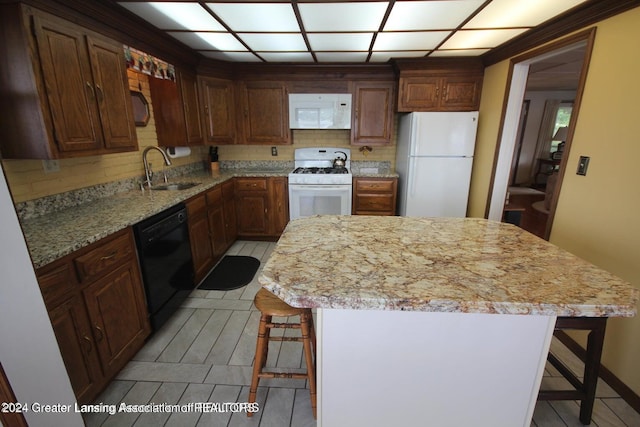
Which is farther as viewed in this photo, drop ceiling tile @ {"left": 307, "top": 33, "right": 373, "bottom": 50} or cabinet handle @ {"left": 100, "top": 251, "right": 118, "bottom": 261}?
drop ceiling tile @ {"left": 307, "top": 33, "right": 373, "bottom": 50}

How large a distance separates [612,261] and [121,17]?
346 centimetres

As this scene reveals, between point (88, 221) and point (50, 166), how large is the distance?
0.52 metres

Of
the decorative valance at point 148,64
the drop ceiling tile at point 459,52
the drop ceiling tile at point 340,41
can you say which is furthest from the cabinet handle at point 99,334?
the drop ceiling tile at point 459,52

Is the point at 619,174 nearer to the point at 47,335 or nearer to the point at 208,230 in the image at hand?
the point at 47,335

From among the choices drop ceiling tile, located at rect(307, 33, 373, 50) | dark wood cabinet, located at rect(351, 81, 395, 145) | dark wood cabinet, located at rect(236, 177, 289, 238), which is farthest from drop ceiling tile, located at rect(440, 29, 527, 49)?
dark wood cabinet, located at rect(236, 177, 289, 238)

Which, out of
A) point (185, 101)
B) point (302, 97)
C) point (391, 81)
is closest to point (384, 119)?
point (391, 81)

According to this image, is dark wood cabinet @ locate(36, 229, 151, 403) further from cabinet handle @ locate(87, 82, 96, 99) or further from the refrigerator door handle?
the refrigerator door handle

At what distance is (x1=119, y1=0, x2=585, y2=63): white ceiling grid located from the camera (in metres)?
1.86

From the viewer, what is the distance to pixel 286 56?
3104 mm

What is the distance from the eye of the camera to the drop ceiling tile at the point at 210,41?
243 centimetres

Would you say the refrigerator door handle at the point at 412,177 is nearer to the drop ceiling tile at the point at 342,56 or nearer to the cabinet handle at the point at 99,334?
the drop ceiling tile at the point at 342,56

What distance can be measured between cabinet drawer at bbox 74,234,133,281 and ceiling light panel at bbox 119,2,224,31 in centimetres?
152

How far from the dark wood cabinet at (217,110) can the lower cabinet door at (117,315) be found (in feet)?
7.05

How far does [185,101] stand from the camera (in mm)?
2988
